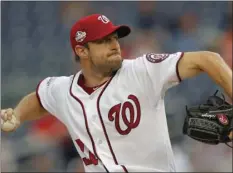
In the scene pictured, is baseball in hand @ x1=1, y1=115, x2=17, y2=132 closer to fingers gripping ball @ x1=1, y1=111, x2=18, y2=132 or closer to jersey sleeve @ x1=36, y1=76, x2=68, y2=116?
fingers gripping ball @ x1=1, y1=111, x2=18, y2=132

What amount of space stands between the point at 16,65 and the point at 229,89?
2.63 m

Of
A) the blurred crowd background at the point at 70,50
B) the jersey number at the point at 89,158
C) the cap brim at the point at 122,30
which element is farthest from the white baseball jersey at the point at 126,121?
the blurred crowd background at the point at 70,50

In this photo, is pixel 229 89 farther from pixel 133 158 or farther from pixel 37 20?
pixel 37 20

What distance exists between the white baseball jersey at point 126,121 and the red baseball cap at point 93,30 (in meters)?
0.14

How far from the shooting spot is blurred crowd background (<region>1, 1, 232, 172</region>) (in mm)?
3832

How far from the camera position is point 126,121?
7.02ft

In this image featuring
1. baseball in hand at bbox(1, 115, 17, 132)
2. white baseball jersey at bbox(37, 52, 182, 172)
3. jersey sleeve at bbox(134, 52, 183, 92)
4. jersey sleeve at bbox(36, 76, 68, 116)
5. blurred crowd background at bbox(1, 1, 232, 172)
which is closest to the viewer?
jersey sleeve at bbox(134, 52, 183, 92)

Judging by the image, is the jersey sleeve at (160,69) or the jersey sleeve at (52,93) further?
the jersey sleeve at (52,93)

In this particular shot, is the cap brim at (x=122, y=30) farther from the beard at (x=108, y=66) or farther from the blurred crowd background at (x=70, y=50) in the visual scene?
the blurred crowd background at (x=70, y=50)

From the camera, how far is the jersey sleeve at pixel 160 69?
1.97 meters

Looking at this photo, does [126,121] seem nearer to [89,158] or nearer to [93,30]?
[89,158]

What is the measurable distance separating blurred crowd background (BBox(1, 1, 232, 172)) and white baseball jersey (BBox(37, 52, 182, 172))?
160 cm

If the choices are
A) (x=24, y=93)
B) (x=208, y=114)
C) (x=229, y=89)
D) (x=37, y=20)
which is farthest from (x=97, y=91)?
(x=37, y=20)

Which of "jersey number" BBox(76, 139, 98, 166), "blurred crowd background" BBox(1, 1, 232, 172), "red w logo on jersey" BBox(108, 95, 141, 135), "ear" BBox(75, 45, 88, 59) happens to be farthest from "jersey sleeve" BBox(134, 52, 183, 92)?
"blurred crowd background" BBox(1, 1, 232, 172)
